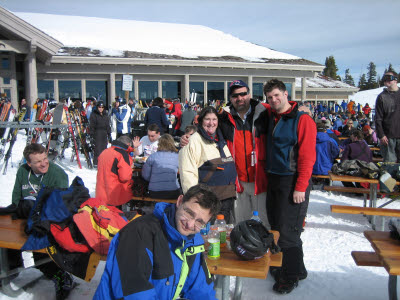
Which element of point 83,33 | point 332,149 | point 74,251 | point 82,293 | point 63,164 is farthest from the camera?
point 83,33

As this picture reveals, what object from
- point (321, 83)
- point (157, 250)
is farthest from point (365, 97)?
point (157, 250)

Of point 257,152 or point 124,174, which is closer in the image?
point 257,152

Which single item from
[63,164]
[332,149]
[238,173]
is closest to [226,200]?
[238,173]

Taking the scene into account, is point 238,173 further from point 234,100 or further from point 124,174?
point 124,174

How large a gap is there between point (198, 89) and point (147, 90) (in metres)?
3.52

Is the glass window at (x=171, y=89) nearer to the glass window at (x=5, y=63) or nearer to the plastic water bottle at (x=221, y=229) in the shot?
the glass window at (x=5, y=63)

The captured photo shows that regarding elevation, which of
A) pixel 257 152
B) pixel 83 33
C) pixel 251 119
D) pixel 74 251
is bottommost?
pixel 74 251

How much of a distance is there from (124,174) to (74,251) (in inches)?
84.6

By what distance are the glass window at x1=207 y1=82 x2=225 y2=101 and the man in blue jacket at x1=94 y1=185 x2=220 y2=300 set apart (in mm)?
22282

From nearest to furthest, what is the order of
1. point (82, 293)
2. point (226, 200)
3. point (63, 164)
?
point (82, 293), point (226, 200), point (63, 164)

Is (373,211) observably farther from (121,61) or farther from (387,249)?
(121,61)

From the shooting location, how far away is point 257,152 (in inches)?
142

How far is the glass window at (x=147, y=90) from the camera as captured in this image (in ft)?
72.1

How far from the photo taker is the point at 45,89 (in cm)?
1969
